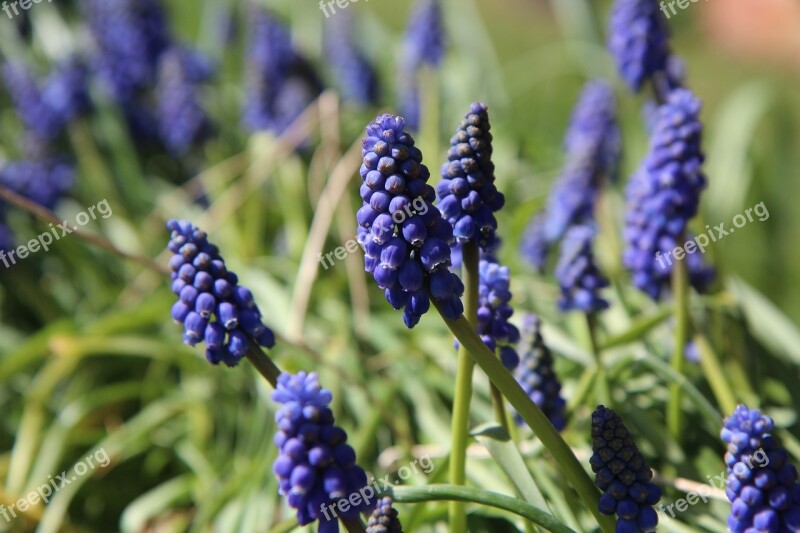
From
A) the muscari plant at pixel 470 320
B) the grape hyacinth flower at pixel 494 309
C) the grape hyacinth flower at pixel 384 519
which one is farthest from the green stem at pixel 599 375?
the grape hyacinth flower at pixel 384 519

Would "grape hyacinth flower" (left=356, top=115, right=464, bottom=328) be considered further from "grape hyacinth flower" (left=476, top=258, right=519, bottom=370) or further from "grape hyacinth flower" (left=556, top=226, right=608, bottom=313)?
"grape hyacinth flower" (left=556, top=226, right=608, bottom=313)

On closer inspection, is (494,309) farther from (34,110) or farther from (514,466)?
(34,110)

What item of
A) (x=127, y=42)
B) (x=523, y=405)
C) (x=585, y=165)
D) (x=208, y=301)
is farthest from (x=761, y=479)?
(x=127, y=42)

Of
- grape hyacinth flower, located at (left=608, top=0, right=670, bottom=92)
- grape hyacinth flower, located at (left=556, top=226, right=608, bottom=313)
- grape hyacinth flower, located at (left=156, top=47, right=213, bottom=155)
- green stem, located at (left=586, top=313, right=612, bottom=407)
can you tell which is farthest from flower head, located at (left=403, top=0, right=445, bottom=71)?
green stem, located at (left=586, top=313, right=612, bottom=407)

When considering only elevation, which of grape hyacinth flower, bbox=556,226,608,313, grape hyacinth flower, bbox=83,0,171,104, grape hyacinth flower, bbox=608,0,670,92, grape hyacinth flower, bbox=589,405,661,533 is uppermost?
grape hyacinth flower, bbox=83,0,171,104

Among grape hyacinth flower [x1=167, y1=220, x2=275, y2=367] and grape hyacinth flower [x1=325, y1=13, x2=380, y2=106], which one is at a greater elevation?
grape hyacinth flower [x1=325, y1=13, x2=380, y2=106]

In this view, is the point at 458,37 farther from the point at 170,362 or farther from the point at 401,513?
the point at 401,513

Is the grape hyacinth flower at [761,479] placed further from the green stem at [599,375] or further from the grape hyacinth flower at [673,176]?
the grape hyacinth flower at [673,176]
